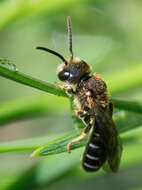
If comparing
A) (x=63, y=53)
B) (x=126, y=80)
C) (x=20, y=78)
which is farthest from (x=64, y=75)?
(x=63, y=53)

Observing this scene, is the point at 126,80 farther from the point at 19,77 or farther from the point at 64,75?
the point at 19,77

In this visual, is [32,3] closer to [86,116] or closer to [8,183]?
[86,116]

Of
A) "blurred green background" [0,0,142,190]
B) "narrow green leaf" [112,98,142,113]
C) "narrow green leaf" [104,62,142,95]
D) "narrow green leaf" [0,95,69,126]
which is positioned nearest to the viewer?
"narrow green leaf" [112,98,142,113]

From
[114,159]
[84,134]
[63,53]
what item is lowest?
[114,159]

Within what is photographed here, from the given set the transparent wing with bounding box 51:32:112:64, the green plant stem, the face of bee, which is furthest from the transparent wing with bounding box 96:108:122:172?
the transparent wing with bounding box 51:32:112:64

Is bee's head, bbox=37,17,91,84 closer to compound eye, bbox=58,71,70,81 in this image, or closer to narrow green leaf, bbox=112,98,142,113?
compound eye, bbox=58,71,70,81

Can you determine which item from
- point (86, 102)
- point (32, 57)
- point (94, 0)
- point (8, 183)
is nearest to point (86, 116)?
point (86, 102)

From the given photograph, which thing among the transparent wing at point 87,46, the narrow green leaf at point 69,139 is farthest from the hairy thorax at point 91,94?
the transparent wing at point 87,46

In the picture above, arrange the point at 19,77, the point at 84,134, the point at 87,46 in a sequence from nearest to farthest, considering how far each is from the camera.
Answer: the point at 19,77 → the point at 84,134 → the point at 87,46
